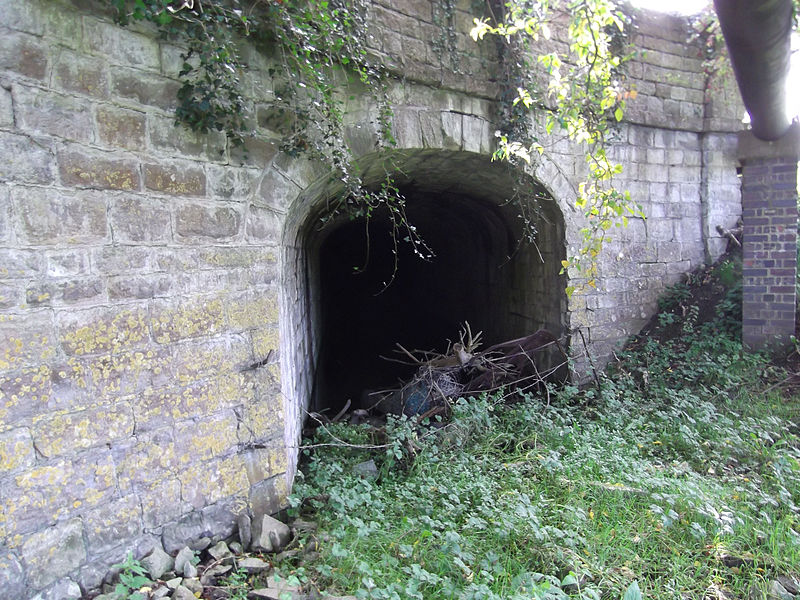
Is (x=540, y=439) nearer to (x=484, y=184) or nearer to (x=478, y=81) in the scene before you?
(x=484, y=184)

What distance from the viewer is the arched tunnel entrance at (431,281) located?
17.7 feet

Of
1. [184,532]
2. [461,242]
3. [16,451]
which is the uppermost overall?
[461,242]

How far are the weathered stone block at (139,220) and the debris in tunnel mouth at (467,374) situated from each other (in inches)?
105

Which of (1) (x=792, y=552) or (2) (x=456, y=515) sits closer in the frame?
(1) (x=792, y=552)

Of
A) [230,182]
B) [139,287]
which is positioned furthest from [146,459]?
[230,182]

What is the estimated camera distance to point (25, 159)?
6.94 ft

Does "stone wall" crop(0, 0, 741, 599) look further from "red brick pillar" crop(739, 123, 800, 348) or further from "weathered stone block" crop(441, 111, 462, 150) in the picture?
"red brick pillar" crop(739, 123, 800, 348)

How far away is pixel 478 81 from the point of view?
420cm

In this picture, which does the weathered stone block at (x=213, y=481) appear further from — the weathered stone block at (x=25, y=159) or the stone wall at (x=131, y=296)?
the weathered stone block at (x=25, y=159)

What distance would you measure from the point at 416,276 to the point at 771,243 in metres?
6.25

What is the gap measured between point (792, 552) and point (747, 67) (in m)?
3.39

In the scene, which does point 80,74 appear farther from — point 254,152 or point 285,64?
point 285,64

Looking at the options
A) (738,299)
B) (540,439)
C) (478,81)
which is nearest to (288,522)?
(540,439)

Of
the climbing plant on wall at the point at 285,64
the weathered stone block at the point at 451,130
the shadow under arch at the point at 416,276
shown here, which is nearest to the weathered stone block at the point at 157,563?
the shadow under arch at the point at 416,276
